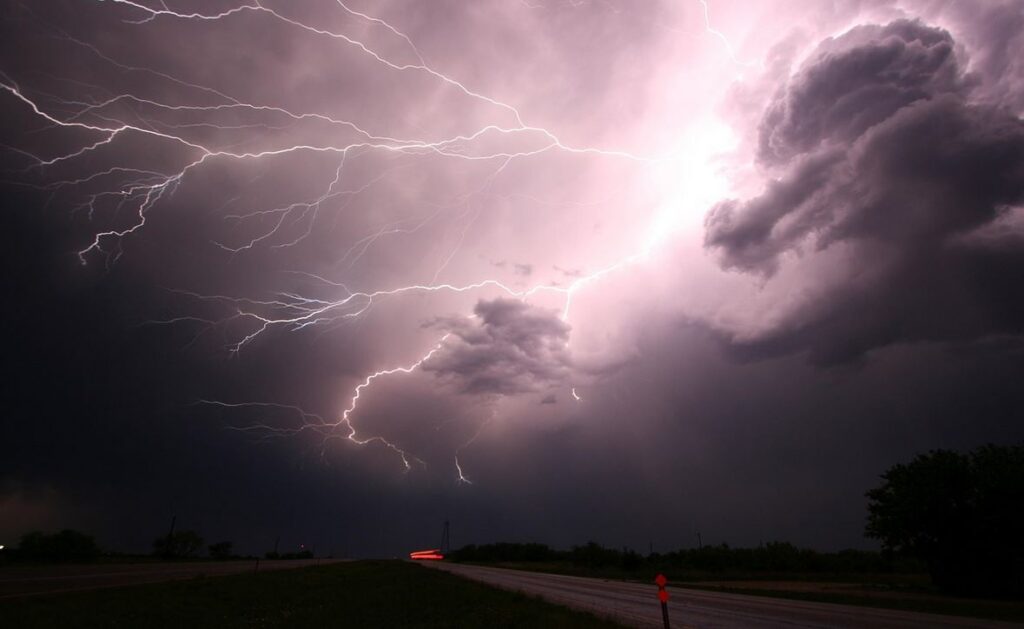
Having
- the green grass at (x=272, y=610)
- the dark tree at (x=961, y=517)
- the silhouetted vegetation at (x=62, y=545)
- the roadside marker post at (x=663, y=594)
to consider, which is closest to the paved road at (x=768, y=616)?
the green grass at (x=272, y=610)

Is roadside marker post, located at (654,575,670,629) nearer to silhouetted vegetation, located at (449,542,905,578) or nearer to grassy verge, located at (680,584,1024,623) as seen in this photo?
grassy verge, located at (680,584,1024,623)

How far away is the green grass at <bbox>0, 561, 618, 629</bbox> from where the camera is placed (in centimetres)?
1305

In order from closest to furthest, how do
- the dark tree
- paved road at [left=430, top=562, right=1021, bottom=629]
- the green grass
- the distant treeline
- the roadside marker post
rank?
the roadside marker post
the green grass
paved road at [left=430, top=562, right=1021, bottom=629]
the dark tree
the distant treeline

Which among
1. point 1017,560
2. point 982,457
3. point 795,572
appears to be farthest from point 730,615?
point 795,572

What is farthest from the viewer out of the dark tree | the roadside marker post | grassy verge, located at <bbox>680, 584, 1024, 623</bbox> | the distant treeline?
the distant treeline

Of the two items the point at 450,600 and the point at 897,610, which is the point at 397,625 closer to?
the point at 450,600

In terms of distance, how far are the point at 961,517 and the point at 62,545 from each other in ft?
259

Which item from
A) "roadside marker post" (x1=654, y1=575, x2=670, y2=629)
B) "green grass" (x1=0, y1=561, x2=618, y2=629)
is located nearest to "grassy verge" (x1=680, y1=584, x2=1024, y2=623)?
"roadside marker post" (x1=654, y1=575, x2=670, y2=629)

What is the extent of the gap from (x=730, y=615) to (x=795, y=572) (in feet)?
141

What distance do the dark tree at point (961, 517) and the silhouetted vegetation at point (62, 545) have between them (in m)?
69.8

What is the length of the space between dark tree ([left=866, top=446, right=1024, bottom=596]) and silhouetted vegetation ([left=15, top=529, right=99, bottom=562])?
69781mm

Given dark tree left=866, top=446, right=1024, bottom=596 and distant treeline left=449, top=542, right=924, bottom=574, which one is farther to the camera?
Result: distant treeline left=449, top=542, right=924, bottom=574

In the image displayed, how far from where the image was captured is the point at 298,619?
14.4 metres

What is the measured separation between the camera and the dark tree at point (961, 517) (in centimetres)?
2266
